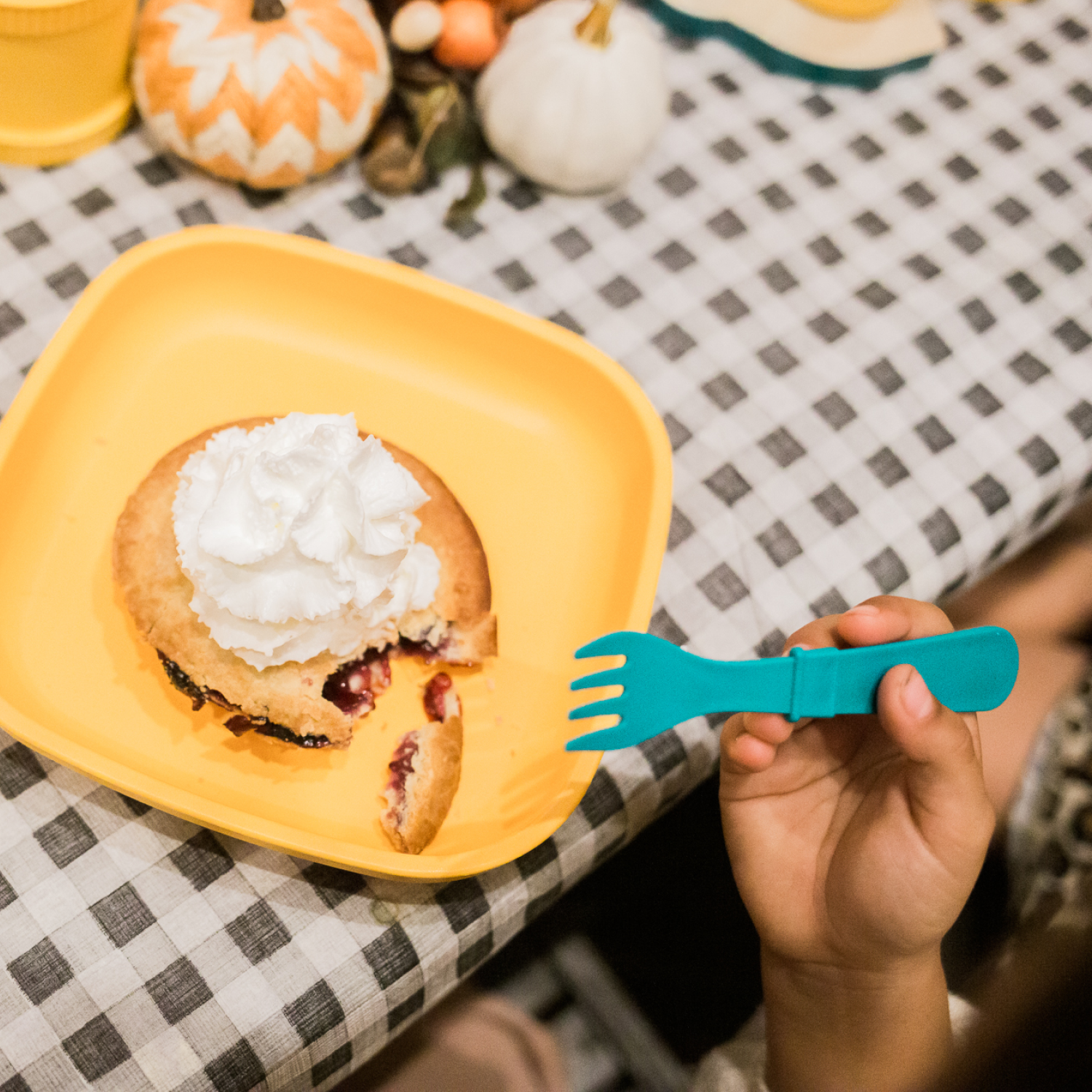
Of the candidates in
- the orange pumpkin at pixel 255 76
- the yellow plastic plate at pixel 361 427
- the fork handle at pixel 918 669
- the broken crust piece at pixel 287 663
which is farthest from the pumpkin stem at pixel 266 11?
the fork handle at pixel 918 669

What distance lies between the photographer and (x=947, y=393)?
1.29 metres

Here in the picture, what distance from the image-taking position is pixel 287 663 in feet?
3.05

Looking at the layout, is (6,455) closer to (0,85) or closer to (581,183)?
(0,85)

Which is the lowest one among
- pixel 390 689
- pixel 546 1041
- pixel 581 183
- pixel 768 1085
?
pixel 546 1041

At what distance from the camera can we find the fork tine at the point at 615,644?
80 centimetres

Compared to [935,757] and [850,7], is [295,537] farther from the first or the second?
[850,7]

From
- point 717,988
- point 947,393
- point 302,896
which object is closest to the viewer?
point 302,896

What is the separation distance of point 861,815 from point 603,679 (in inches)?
13.3

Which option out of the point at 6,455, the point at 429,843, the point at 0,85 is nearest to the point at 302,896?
the point at 429,843

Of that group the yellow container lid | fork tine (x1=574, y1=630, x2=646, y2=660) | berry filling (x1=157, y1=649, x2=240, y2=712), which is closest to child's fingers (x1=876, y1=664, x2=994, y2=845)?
fork tine (x1=574, y1=630, x2=646, y2=660)

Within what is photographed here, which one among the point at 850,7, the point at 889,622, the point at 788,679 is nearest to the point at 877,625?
the point at 889,622

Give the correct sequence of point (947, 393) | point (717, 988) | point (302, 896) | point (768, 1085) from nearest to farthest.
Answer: point (302, 896), point (768, 1085), point (947, 393), point (717, 988)

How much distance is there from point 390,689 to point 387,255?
64 centimetres

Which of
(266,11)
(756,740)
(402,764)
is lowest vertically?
(402,764)
